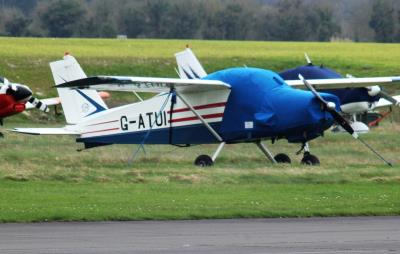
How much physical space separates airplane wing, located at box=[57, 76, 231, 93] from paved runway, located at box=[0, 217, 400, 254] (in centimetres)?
816

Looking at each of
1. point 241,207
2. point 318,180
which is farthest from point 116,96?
point 241,207

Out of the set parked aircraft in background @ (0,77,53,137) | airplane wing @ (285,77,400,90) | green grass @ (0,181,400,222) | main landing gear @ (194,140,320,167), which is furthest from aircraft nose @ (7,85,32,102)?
green grass @ (0,181,400,222)

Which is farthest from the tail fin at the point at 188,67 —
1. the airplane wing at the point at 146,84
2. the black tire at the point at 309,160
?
the black tire at the point at 309,160

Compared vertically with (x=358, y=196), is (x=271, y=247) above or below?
above

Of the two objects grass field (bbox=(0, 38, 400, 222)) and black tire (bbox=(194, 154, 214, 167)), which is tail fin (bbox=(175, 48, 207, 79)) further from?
black tire (bbox=(194, 154, 214, 167))

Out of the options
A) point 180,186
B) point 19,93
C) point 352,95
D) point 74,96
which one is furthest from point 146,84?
point 352,95

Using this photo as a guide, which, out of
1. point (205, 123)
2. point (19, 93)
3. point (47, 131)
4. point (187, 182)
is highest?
point (187, 182)

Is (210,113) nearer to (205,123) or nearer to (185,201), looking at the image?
(205,123)

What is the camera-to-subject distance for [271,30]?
11256 centimetres

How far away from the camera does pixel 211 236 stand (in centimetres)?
1496

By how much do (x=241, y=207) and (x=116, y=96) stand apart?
28.8 m

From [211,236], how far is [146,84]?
10.7 metres

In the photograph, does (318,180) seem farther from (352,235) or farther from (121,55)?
(121,55)

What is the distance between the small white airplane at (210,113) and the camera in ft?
82.1
